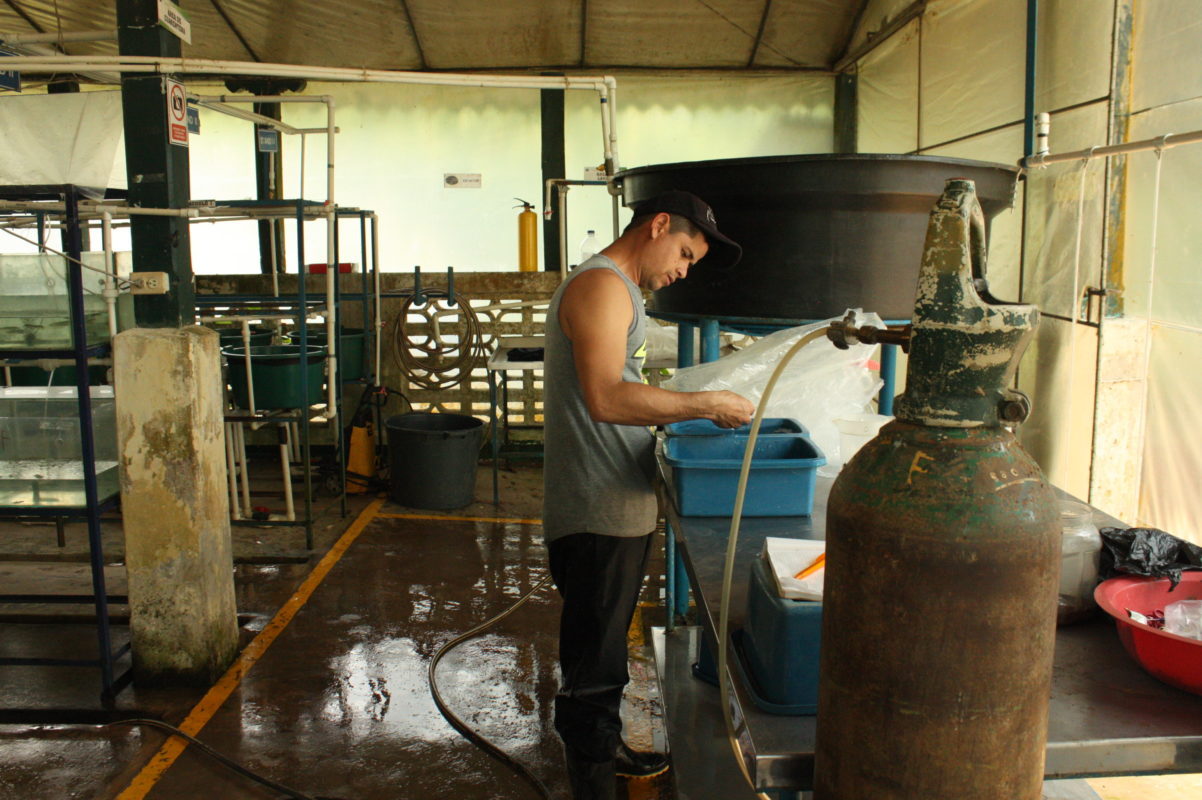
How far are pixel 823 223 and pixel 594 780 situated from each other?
5.36 ft

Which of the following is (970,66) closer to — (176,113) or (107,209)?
(176,113)

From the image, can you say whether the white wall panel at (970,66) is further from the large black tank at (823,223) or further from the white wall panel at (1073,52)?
the large black tank at (823,223)

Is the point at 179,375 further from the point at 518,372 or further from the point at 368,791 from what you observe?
the point at 518,372

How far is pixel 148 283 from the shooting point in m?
2.86

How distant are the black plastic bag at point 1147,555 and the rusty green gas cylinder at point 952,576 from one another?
22.3 inches

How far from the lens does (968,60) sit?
15.6 ft

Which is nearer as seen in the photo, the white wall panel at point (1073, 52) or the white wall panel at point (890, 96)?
the white wall panel at point (1073, 52)

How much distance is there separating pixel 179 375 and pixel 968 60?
4.32 m

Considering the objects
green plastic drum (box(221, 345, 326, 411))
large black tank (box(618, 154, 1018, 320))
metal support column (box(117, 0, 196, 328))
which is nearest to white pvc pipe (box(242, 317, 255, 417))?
green plastic drum (box(221, 345, 326, 411))

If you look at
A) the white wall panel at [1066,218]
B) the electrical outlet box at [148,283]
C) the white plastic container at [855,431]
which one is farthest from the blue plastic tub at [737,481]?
the white wall panel at [1066,218]

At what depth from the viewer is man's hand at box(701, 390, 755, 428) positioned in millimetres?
1917

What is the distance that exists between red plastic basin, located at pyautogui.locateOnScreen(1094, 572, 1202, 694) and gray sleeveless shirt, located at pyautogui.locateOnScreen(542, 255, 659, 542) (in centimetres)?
103

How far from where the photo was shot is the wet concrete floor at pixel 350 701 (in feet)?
8.40

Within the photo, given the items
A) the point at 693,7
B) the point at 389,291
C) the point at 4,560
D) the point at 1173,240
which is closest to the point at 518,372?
the point at 389,291
